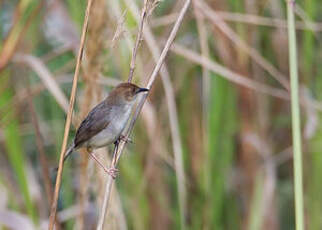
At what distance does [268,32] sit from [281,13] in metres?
0.18

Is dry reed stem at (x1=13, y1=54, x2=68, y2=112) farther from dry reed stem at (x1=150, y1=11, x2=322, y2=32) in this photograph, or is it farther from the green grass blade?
dry reed stem at (x1=150, y1=11, x2=322, y2=32)

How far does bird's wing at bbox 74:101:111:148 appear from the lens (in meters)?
2.51

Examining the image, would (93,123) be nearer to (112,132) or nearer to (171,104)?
(112,132)

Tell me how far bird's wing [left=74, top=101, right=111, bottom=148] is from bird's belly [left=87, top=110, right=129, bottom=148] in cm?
2

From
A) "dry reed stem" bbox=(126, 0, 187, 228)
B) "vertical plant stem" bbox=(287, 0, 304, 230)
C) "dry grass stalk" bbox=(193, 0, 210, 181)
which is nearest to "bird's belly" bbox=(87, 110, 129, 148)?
"dry reed stem" bbox=(126, 0, 187, 228)

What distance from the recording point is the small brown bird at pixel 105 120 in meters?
2.49

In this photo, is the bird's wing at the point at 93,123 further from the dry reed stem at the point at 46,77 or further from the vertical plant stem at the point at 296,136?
the vertical plant stem at the point at 296,136

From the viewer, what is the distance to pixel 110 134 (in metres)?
2.45

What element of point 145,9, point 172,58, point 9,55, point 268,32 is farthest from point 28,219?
point 268,32

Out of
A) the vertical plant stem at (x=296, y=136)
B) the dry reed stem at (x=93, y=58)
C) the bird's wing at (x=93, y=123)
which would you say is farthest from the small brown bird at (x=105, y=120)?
the vertical plant stem at (x=296, y=136)

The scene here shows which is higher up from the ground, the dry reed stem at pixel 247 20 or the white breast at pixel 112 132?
the dry reed stem at pixel 247 20

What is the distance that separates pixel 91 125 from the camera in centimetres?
254

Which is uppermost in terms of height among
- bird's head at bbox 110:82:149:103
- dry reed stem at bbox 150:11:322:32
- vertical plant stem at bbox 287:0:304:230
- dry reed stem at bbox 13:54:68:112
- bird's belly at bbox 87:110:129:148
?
dry reed stem at bbox 150:11:322:32

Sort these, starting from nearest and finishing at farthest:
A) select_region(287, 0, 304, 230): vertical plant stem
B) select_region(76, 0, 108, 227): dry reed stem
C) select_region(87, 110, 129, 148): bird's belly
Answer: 1. select_region(287, 0, 304, 230): vertical plant stem
2. select_region(76, 0, 108, 227): dry reed stem
3. select_region(87, 110, 129, 148): bird's belly
